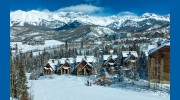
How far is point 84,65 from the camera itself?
195 inches

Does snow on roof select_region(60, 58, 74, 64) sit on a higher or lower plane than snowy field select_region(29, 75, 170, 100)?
higher

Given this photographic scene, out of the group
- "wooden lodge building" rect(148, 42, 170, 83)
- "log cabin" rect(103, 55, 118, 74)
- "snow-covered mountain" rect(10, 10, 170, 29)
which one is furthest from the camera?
"log cabin" rect(103, 55, 118, 74)

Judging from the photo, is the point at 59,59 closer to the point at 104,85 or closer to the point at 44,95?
the point at 44,95

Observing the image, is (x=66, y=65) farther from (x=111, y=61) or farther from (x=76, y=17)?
(x=111, y=61)

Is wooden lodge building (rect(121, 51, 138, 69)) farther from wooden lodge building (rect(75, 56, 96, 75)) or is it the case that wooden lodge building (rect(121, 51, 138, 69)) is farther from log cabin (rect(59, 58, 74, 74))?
log cabin (rect(59, 58, 74, 74))

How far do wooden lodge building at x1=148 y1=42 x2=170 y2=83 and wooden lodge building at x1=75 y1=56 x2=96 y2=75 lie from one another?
1.13 m

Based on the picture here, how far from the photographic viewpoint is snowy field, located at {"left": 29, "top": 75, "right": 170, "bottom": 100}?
4416 millimetres

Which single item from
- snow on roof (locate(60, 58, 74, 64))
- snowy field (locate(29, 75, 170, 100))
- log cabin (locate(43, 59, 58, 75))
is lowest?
snowy field (locate(29, 75, 170, 100))

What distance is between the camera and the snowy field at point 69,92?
4416 millimetres

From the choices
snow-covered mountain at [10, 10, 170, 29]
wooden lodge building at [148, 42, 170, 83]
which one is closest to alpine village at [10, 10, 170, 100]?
wooden lodge building at [148, 42, 170, 83]

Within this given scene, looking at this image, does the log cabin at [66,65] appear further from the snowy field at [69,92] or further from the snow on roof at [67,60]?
the snowy field at [69,92]

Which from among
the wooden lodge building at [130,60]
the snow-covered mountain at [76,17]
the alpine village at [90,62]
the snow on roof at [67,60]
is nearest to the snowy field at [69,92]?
the alpine village at [90,62]

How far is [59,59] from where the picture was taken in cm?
518

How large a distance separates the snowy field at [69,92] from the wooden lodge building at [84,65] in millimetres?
134
